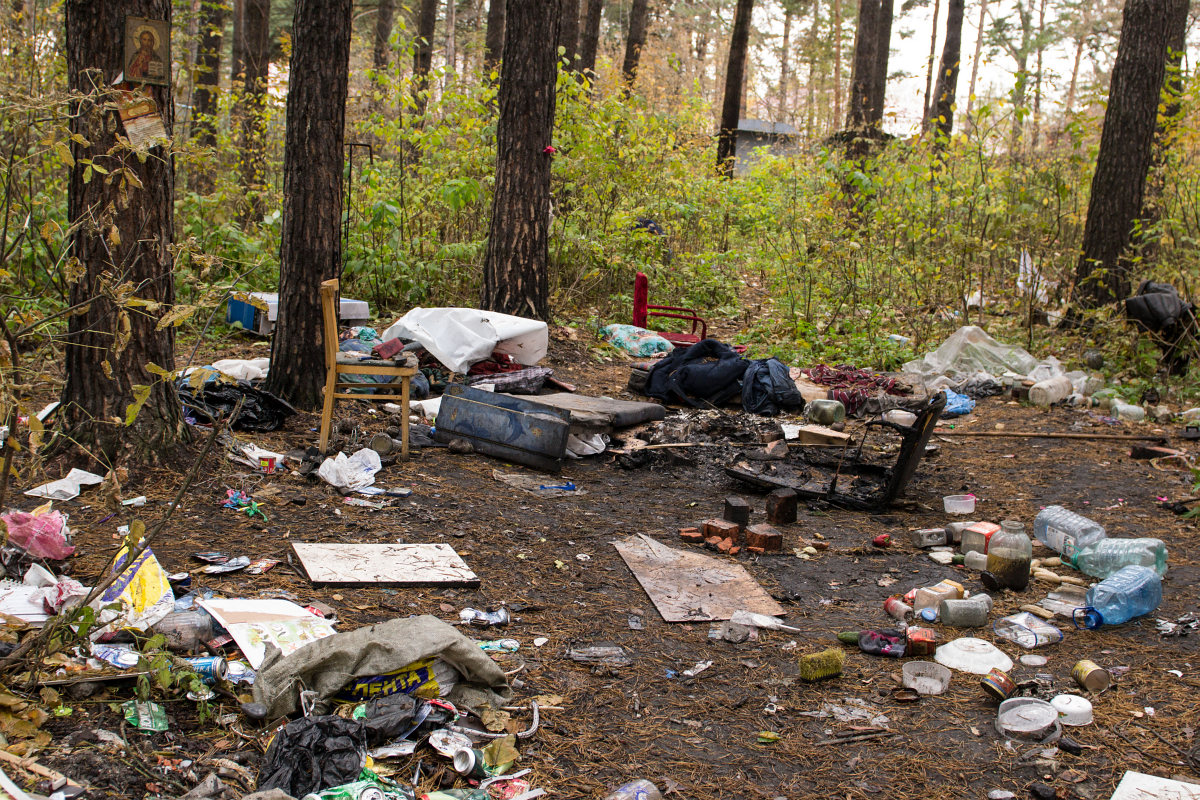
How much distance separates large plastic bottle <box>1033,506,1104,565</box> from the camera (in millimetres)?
4383

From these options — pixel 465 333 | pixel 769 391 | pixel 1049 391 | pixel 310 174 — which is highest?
pixel 310 174

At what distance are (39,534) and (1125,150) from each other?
9370 millimetres

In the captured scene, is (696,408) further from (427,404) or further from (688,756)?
(688,756)

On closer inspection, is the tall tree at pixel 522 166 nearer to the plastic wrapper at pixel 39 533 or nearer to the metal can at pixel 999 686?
the plastic wrapper at pixel 39 533

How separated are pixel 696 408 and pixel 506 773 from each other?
5.13 m

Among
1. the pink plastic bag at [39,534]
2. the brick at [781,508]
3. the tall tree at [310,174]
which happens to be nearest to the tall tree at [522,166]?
the tall tree at [310,174]

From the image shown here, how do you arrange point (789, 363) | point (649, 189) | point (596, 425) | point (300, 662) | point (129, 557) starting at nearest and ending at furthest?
1. point (129, 557)
2. point (300, 662)
3. point (596, 425)
4. point (789, 363)
5. point (649, 189)

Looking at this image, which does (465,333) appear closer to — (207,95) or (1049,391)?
(1049,391)

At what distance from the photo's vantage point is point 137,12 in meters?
3.97

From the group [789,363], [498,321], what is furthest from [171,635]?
[789,363]

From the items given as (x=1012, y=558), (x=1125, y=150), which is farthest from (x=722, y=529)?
(x=1125, y=150)

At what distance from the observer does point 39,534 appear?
3262mm

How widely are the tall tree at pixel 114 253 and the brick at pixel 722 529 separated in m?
2.70

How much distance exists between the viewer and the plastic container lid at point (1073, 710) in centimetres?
291
